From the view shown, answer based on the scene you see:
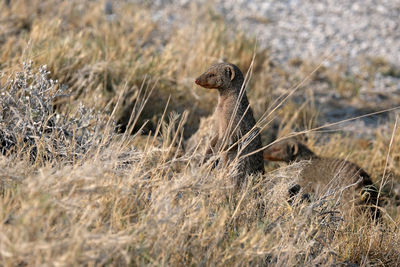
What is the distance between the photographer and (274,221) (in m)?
2.77

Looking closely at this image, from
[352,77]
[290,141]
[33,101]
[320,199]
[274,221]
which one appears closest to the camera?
[274,221]

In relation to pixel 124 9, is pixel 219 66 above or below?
above

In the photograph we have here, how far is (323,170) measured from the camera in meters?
4.47

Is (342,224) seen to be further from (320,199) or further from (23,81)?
(23,81)

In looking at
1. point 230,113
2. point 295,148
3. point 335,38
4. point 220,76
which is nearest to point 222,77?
point 220,76

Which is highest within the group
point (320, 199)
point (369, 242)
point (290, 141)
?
point (320, 199)

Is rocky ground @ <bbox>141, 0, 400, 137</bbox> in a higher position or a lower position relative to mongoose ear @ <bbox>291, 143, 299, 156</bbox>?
lower

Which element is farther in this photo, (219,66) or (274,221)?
(219,66)

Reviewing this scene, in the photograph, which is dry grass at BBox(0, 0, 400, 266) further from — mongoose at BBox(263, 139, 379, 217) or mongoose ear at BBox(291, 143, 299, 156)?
mongoose ear at BBox(291, 143, 299, 156)

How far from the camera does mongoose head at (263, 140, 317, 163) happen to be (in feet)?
15.7

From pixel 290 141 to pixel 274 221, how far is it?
2.23 metres

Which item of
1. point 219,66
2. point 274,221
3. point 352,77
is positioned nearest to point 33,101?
point 219,66

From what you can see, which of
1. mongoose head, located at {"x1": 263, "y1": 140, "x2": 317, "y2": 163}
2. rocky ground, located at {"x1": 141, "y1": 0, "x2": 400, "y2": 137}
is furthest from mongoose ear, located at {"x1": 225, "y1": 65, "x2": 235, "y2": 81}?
rocky ground, located at {"x1": 141, "y1": 0, "x2": 400, "y2": 137}

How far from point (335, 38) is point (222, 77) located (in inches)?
197
